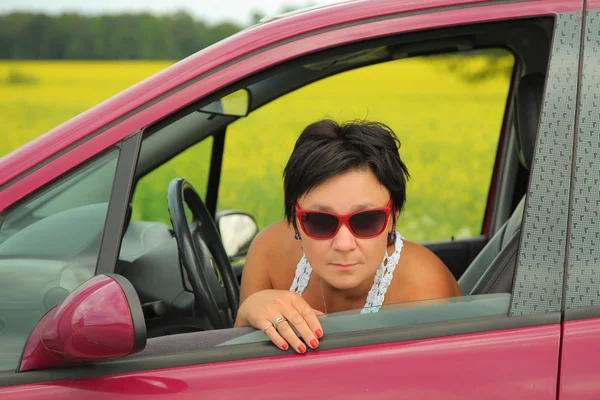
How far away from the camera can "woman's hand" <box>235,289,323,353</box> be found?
1435 mm

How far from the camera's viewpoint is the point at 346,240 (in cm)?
157

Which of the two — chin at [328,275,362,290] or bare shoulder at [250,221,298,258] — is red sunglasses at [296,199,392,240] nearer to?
chin at [328,275,362,290]

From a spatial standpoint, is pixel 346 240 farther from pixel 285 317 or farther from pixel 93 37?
pixel 93 37

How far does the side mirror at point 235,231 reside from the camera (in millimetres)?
2826

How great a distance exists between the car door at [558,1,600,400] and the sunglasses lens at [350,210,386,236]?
368 millimetres

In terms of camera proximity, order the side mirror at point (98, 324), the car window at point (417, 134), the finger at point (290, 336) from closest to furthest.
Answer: the side mirror at point (98, 324)
the finger at point (290, 336)
the car window at point (417, 134)

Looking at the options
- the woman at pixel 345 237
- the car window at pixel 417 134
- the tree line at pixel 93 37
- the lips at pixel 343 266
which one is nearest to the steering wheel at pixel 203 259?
the woman at pixel 345 237

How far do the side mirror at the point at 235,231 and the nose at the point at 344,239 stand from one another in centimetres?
128

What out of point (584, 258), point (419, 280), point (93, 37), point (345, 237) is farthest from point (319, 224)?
point (93, 37)

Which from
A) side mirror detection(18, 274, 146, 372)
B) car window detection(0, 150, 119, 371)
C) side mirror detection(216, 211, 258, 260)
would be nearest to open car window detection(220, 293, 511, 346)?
side mirror detection(18, 274, 146, 372)

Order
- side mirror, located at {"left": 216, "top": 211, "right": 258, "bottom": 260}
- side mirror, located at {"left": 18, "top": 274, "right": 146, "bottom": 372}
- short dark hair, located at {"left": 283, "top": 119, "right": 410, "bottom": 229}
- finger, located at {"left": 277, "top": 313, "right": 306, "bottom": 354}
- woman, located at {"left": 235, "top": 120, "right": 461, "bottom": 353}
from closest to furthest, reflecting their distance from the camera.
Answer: side mirror, located at {"left": 18, "top": 274, "right": 146, "bottom": 372}, finger, located at {"left": 277, "top": 313, "right": 306, "bottom": 354}, woman, located at {"left": 235, "top": 120, "right": 461, "bottom": 353}, short dark hair, located at {"left": 283, "top": 119, "right": 410, "bottom": 229}, side mirror, located at {"left": 216, "top": 211, "right": 258, "bottom": 260}

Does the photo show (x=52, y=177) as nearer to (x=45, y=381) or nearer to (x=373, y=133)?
(x=45, y=381)

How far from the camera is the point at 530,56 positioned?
2.23 meters

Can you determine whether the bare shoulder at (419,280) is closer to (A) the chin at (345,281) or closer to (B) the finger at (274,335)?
(A) the chin at (345,281)
